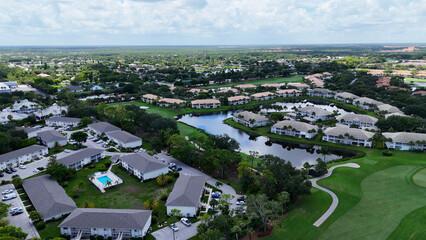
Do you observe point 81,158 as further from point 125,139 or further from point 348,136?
point 348,136

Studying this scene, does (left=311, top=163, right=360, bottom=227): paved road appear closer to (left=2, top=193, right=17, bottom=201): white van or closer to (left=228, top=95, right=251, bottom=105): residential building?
(left=2, top=193, right=17, bottom=201): white van

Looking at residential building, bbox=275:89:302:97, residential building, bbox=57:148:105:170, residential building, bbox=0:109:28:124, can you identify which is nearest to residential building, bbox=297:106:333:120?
residential building, bbox=275:89:302:97

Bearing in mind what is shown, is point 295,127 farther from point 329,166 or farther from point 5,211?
point 5,211

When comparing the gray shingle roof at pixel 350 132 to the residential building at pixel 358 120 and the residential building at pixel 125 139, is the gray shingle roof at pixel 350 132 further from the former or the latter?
the residential building at pixel 125 139

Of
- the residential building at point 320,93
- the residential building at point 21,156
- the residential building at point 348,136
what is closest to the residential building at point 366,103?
the residential building at point 320,93

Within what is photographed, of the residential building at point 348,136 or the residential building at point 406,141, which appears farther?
the residential building at point 348,136

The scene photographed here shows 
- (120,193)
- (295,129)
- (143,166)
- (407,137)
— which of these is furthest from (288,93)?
(120,193)
